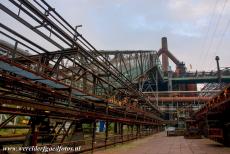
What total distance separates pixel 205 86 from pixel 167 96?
75.0 feet

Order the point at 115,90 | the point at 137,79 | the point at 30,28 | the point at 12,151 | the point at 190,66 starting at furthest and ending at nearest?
the point at 190,66, the point at 137,79, the point at 115,90, the point at 12,151, the point at 30,28

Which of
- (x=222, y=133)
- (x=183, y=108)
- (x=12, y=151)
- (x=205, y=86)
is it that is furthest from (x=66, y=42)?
(x=205, y=86)

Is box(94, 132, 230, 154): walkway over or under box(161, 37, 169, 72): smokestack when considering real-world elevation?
under

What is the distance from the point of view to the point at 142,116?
2653 cm

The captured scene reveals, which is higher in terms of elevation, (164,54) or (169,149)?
(164,54)

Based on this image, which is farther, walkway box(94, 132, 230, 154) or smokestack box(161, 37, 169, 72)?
smokestack box(161, 37, 169, 72)

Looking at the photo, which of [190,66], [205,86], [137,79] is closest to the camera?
[137,79]

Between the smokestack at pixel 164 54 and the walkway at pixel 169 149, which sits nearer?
the walkway at pixel 169 149

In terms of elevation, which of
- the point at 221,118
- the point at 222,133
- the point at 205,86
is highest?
the point at 205,86

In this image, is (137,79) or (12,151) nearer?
(12,151)

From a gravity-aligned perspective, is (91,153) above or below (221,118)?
below

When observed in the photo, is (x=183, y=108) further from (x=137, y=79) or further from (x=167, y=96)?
(x=137, y=79)

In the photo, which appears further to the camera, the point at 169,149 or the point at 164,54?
the point at 164,54

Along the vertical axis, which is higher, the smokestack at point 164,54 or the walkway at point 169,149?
the smokestack at point 164,54
